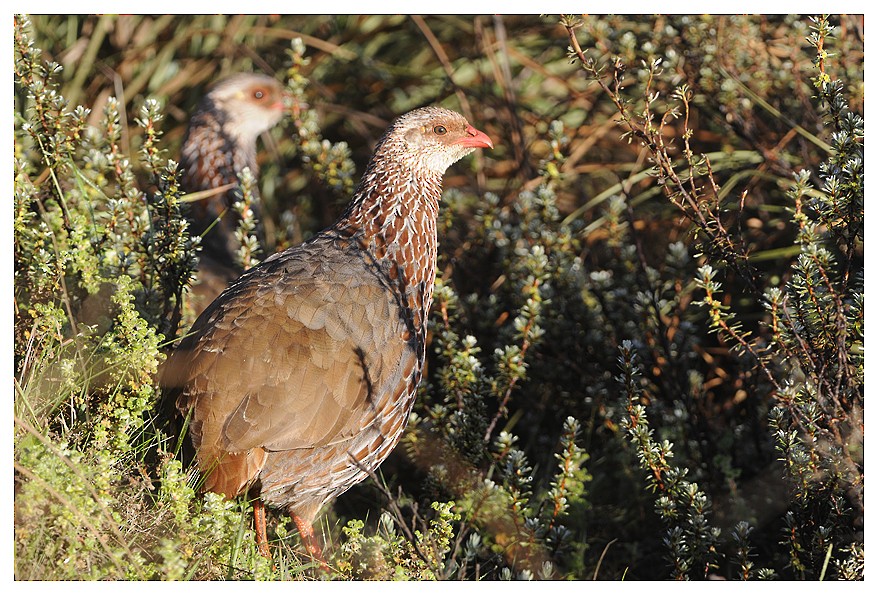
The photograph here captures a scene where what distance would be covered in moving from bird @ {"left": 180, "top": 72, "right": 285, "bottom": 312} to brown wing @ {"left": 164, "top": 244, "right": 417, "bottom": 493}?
1.31 metres

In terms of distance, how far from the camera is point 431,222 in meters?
4.03

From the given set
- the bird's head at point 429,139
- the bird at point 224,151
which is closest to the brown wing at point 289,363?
the bird's head at point 429,139

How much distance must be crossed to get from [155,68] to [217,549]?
4161mm

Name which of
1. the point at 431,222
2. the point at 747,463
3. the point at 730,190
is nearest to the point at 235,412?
the point at 431,222

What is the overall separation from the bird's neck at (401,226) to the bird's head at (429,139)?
2.6 inches

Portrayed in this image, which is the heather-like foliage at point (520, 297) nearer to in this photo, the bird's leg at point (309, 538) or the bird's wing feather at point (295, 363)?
the bird's leg at point (309, 538)

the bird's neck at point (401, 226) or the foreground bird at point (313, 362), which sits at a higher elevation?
the bird's neck at point (401, 226)

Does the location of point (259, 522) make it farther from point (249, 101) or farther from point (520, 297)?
point (249, 101)

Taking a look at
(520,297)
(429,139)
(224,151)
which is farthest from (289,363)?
(224,151)

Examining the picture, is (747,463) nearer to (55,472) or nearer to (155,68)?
(55,472)

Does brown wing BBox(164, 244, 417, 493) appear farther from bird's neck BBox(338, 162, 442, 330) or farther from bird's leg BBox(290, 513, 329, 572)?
bird's leg BBox(290, 513, 329, 572)

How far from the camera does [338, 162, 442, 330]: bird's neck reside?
12.6ft

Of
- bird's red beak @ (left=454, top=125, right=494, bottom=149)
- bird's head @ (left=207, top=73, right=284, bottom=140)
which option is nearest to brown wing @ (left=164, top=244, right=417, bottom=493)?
bird's red beak @ (left=454, top=125, right=494, bottom=149)

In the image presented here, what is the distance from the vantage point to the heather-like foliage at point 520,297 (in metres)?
3.35
